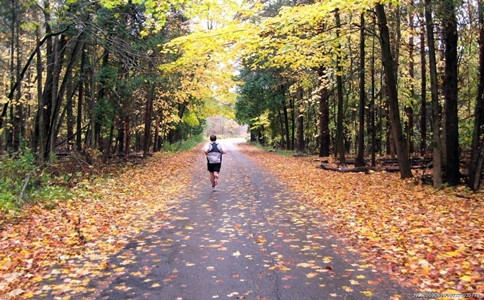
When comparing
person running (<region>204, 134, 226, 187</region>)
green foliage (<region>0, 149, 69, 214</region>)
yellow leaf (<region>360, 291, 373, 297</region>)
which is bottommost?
yellow leaf (<region>360, 291, 373, 297</region>)

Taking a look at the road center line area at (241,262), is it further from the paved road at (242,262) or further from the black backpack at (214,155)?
the black backpack at (214,155)

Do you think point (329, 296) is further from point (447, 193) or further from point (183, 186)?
point (183, 186)

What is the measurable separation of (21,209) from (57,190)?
7.16 feet

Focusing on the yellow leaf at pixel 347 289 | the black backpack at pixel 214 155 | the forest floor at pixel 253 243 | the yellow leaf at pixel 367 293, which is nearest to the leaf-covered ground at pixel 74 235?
the forest floor at pixel 253 243

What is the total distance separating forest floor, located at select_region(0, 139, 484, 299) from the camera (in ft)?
16.4

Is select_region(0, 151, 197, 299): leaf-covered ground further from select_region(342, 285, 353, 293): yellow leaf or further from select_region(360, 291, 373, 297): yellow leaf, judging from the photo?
select_region(360, 291, 373, 297): yellow leaf

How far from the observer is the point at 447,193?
1113 cm

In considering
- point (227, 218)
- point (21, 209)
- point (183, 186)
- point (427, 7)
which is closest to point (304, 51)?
point (427, 7)

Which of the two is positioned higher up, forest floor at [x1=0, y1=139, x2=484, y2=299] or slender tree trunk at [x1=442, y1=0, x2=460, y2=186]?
slender tree trunk at [x1=442, y1=0, x2=460, y2=186]

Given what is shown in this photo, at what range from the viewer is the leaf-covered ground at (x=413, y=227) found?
517 centimetres

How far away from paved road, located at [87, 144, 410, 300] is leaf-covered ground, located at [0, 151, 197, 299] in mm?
472

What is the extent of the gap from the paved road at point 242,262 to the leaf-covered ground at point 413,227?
16.9 inches

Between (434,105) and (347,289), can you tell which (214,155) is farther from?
(347,289)

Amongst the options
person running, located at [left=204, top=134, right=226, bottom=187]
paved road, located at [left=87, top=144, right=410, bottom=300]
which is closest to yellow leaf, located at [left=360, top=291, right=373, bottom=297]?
paved road, located at [left=87, top=144, right=410, bottom=300]
